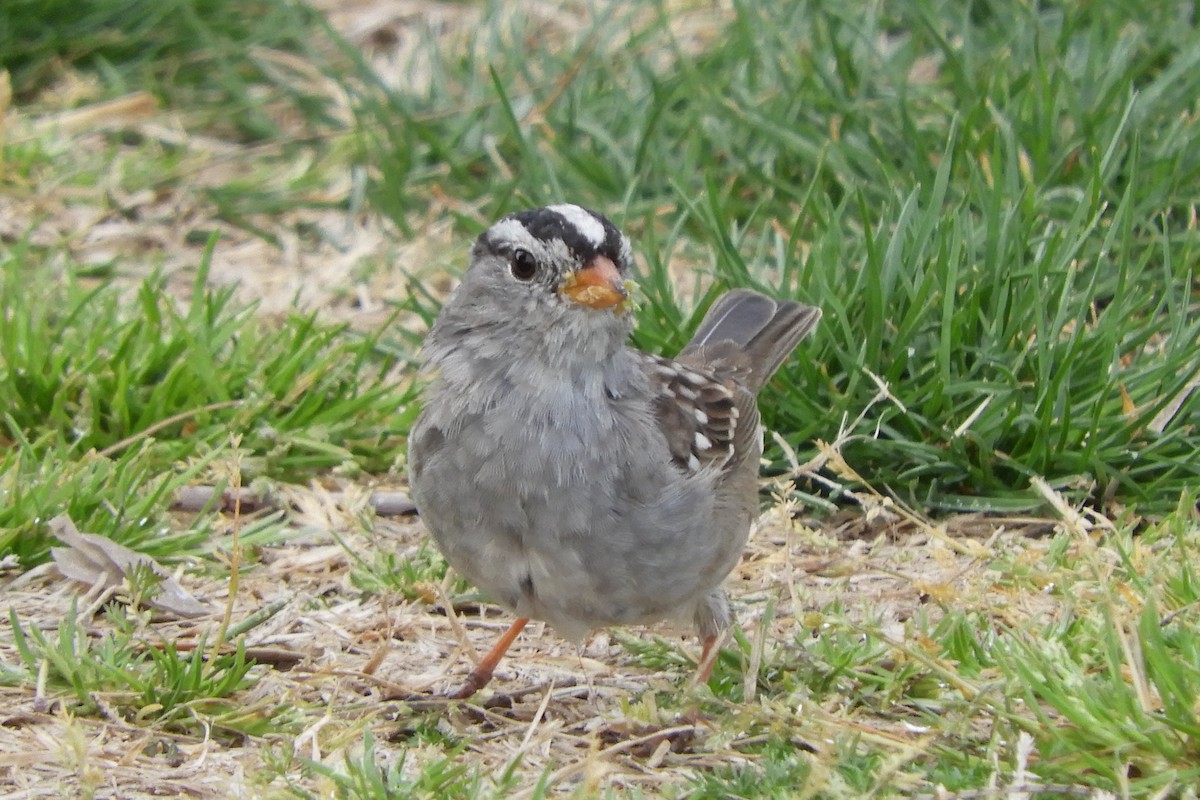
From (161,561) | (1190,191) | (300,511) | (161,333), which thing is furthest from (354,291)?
(1190,191)

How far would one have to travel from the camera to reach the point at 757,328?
14.2 ft

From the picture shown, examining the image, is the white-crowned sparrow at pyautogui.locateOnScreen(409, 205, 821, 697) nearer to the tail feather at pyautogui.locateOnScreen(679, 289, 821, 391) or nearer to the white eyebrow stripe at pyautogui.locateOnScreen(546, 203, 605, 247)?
the white eyebrow stripe at pyautogui.locateOnScreen(546, 203, 605, 247)

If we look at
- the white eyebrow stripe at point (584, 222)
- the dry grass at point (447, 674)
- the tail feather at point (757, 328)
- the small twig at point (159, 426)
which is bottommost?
the dry grass at point (447, 674)

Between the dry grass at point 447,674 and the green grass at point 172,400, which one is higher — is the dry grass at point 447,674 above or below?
below

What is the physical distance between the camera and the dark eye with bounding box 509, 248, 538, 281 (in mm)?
3535

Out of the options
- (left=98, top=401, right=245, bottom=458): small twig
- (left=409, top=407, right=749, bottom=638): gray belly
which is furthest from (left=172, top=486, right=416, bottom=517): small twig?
(left=409, top=407, right=749, bottom=638): gray belly

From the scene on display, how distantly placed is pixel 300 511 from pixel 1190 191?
2892mm

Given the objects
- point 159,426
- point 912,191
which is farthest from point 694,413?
point 159,426

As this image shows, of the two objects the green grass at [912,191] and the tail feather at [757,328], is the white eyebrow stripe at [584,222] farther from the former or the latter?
the green grass at [912,191]

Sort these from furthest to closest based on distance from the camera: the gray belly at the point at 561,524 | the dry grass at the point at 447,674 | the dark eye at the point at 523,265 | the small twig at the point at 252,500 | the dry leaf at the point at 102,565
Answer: the small twig at the point at 252,500, the dry leaf at the point at 102,565, the dark eye at the point at 523,265, the gray belly at the point at 561,524, the dry grass at the point at 447,674

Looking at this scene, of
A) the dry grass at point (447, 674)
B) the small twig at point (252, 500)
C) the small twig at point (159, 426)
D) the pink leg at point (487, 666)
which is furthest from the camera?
the small twig at point (252, 500)

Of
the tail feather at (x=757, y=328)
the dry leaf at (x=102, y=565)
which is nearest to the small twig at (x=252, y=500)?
the dry leaf at (x=102, y=565)

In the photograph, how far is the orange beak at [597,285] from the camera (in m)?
3.45

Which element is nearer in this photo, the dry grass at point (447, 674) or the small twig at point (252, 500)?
the dry grass at point (447, 674)
